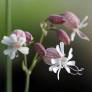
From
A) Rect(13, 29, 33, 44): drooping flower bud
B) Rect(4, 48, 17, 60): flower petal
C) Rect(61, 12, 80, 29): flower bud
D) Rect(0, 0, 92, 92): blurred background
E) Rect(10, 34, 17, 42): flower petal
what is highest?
Rect(0, 0, 92, 92): blurred background

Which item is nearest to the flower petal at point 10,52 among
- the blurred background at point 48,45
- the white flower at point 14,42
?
the white flower at point 14,42

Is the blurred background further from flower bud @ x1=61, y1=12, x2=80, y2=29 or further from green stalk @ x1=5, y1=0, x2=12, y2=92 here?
green stalk @ x1=5, y1=0, x2=12, y2=92

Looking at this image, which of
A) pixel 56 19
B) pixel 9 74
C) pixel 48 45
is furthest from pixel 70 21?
pixel 48 45

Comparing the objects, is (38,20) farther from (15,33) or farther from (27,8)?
(15,33)

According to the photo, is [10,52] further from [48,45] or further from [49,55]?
[48,45]

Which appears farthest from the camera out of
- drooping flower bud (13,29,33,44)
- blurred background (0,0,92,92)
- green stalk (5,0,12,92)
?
blurred background (0,0,92,92)

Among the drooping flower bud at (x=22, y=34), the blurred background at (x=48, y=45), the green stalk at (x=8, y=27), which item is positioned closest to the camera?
the green stalk at (x=8, y=27)

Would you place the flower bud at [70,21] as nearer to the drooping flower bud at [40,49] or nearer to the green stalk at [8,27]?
the drooping flower bud at [40,49]

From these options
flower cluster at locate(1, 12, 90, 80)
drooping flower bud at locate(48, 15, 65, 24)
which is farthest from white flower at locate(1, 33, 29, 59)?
drooping flower bud at locate(48, 15, 65, 24)

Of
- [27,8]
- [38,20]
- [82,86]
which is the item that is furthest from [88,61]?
[27,8]
